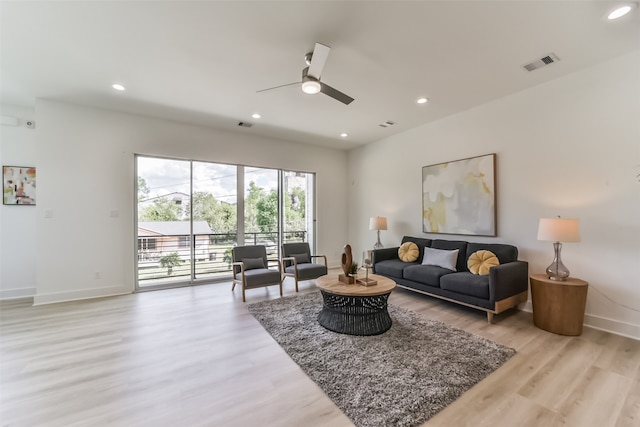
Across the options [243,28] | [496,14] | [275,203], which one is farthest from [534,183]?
[275,203]

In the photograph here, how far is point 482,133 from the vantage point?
3.95 metres

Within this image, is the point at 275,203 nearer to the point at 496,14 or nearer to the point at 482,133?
the point at 482,133

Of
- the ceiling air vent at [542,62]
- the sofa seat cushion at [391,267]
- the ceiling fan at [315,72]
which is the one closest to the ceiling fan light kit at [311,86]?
the ceiling fan at [315,72]

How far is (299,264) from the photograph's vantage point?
15.3ft

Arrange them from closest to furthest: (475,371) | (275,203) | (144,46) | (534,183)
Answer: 1. (475,371)
2. (144,46)
3. (534,183)
4. (275,203)

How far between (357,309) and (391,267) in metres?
1.64

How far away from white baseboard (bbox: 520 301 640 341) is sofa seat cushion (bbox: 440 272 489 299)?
3.87 feet

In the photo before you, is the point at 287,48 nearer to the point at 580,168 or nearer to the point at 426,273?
the point at 426,273

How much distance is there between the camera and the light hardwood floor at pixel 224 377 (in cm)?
166

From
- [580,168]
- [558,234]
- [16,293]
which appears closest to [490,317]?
[558,234]

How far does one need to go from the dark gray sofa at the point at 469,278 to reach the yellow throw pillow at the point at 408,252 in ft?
0.26

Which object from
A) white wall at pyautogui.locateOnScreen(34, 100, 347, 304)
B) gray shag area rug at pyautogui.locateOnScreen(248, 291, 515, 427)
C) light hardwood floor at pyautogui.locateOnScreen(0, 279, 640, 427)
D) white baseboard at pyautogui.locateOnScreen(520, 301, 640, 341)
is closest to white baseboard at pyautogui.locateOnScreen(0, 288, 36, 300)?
white wall at pyautogui.locateOnScreen(34, 100, 347, 304)

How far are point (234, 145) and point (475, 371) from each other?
5.06 m

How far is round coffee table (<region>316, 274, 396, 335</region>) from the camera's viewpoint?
275cm
